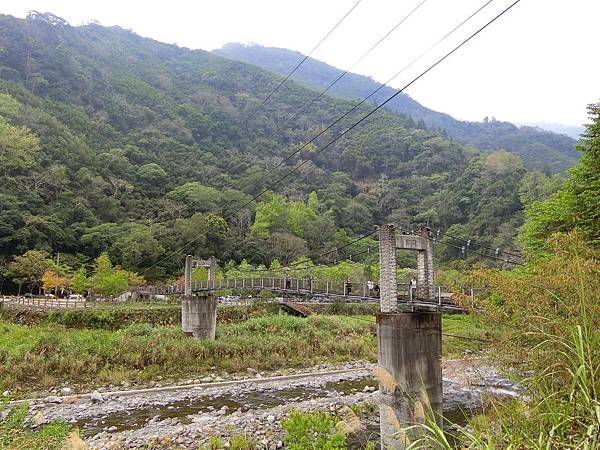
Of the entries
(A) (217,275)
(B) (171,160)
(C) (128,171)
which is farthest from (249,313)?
(B) (171,160)

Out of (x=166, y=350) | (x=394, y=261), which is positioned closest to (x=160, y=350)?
(x=166, y=350)

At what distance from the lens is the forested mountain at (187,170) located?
4338 cm

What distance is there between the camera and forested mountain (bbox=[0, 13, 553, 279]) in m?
43.4

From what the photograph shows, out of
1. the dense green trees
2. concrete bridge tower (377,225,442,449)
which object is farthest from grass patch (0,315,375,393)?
the dense green trees

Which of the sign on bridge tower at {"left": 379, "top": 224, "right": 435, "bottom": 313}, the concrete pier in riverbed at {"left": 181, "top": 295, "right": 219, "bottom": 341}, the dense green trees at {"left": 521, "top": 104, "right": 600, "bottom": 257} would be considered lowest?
the concrete pier in riverbed at {"left": 181, "top": 295, "right": 219, "bottom": 341}

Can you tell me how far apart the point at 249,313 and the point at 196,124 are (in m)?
67.2

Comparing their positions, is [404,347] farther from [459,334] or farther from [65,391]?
[459,334]

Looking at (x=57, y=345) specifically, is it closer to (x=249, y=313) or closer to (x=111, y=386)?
(x=111, y=386)

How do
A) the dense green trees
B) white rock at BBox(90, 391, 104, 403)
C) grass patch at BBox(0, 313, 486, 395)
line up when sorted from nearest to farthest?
the dense green trees, white rock at BBox(90, 391, 104, 403), grass patch at BBox(0, 313, 486, 395)

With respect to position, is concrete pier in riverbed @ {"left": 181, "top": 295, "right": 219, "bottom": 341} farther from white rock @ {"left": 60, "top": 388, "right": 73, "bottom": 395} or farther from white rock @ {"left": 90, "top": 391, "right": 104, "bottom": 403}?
white rock @ {"left": 90, "top": 391, "right": 104, "bottom": 403}

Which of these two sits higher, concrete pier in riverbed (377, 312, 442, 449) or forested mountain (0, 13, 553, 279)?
forested mountain (0, 13, 553, 279)

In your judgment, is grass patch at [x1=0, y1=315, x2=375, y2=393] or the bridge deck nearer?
the bridge deck

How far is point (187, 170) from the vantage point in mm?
65500

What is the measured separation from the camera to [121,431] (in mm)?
11359
